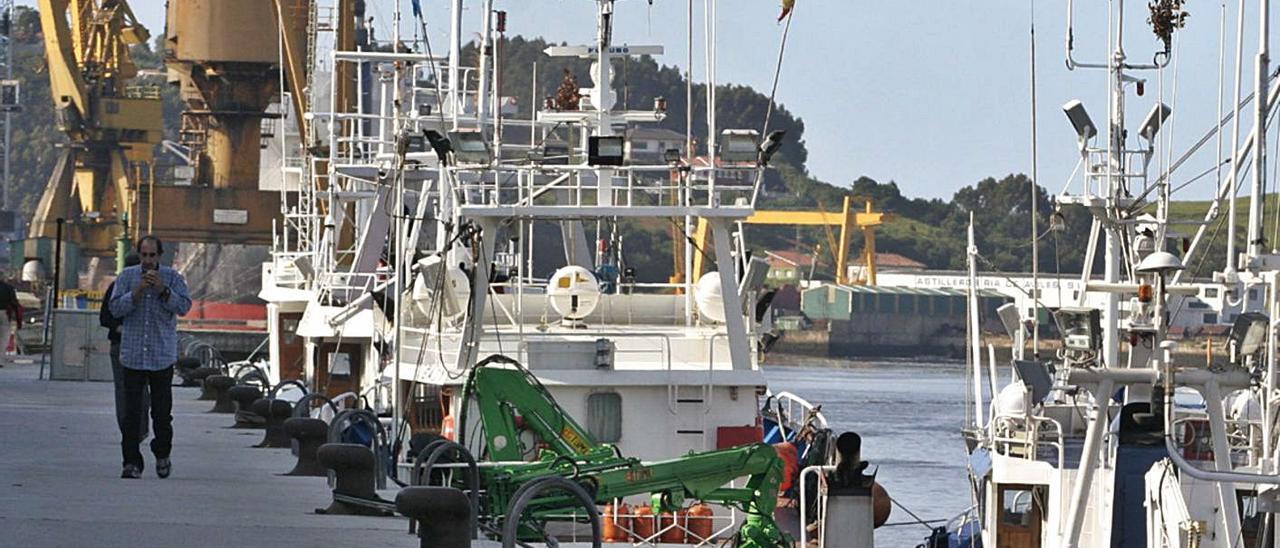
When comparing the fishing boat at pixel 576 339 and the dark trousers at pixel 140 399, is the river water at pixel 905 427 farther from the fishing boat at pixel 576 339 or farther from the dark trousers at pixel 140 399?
the dark trousers at pixel 140 399

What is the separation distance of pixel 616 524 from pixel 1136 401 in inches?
160

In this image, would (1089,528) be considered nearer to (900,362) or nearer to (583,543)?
(583,543)

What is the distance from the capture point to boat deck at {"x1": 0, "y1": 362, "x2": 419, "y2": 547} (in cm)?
1258

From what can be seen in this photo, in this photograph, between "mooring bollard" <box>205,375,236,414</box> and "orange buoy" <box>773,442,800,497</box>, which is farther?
"mooring bollard" <box>205,375,236,414</box>

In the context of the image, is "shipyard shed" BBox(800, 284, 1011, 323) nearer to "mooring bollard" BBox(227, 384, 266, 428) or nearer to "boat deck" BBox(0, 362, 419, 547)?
"mooring bollard" BBox(227, 384, 266, 428)

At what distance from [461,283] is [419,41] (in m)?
15.4

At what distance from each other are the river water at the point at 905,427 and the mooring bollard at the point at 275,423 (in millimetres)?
10958

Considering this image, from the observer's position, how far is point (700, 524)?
19203mm

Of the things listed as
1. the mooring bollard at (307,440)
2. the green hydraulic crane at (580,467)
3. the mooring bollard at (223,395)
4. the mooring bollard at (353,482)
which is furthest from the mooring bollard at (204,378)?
the mooring bollard at (353,482)

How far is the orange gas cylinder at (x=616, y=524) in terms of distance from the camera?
18328 millimetres

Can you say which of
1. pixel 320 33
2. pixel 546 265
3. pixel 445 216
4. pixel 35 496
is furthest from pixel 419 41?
pixel 546 265

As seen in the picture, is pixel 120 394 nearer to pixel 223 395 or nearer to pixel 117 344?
pixel 117 344

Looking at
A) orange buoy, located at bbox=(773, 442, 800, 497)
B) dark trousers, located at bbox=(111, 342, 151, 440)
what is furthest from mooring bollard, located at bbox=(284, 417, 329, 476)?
orange buoy, located at bbox=(773, 442, 800, 497)

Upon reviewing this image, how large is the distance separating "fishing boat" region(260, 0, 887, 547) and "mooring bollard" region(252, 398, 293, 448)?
104cm
